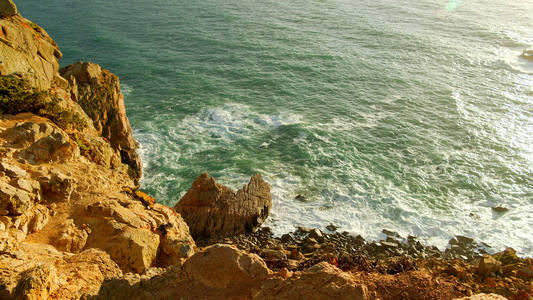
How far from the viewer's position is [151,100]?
1387 inches

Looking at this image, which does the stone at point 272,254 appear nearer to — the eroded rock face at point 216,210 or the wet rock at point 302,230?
the eroded rock face at point 216,210

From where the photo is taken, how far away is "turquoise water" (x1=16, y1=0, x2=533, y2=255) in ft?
75.9

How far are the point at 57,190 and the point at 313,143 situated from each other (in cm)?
2155

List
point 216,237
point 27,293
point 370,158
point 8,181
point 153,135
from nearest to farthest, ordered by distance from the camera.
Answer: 1. point 27,293
2. point 8,181
3. point 216,237
4. point 370,158
5. point 153,135

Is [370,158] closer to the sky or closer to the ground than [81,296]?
closer to the ground

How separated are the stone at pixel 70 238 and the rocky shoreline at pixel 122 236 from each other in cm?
3

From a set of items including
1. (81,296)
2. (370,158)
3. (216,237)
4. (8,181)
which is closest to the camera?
(81,296)

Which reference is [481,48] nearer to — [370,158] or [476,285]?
[370,158]

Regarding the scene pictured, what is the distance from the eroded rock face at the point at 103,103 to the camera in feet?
66.7

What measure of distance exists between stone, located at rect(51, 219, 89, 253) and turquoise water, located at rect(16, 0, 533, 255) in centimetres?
1202

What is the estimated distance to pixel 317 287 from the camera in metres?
5.84

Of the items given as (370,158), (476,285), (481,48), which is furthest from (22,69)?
(481,48)

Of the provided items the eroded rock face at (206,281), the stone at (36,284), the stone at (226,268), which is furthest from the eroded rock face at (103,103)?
the stone at (226,268)

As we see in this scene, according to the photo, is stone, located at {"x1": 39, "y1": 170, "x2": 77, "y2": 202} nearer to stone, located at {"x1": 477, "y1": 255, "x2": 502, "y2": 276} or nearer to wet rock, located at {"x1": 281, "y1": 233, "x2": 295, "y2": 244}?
wet rock, located at {"x1": 281, "y1": 233, "x2": 295, "y2": 244}
